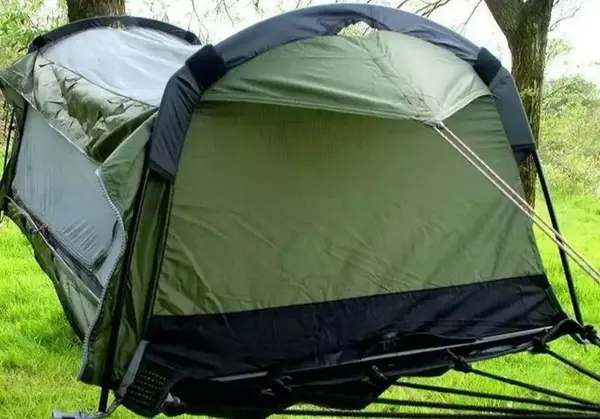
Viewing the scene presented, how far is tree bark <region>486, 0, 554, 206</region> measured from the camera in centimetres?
571

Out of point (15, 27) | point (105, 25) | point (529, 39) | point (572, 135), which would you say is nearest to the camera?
point (105, 25)

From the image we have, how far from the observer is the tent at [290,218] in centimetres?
261

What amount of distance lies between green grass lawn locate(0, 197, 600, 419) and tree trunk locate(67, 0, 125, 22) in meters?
1.62

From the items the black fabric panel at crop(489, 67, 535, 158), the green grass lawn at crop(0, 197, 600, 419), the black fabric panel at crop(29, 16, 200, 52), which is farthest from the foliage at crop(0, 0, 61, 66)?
the black fabric panel at crop(489, 67, 535, 158)

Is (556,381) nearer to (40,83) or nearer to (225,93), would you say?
(225,93)

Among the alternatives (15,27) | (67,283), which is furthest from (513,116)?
(15,27)

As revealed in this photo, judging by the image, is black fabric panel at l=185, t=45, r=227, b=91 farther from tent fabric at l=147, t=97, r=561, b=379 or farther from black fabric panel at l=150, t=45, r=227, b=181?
tent fabric at l=147, t=97, r=561, b=379

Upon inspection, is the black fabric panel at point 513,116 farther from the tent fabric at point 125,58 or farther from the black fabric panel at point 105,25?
the black fabric panel at point 105,25

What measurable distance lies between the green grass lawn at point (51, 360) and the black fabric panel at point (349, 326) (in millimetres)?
342

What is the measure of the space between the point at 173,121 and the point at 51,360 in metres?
1.60

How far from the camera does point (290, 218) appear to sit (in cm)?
297

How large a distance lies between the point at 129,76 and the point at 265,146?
72cm

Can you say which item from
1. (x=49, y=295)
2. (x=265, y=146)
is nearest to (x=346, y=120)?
(x=265, y=146)

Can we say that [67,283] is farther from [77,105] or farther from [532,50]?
[532,50]
